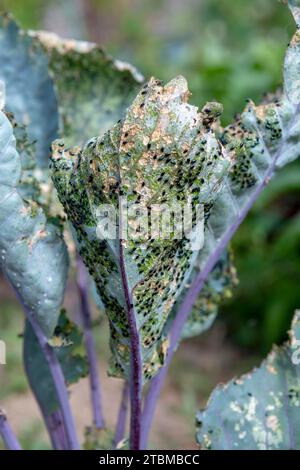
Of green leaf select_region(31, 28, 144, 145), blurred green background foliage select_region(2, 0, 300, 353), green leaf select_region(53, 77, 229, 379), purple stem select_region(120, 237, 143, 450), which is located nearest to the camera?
green leaf select_region(53, 77, 229, 379)

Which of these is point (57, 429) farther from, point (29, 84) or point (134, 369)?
point (29, 84)

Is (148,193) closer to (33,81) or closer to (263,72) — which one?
(33,81)

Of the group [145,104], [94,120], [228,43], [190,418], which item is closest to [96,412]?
[94,120]

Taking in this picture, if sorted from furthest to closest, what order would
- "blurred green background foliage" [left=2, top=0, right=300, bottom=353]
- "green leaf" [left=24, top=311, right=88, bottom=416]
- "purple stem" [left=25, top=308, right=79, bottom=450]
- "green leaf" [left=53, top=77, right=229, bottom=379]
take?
"blurred green background foliage" [left=2, top=0, right=300, bottom=353] → "green leaf" [left=24, top=311, right=88, bottom=416] → "purple stem" [left=25, top=308, right=79, bottom=450] → "green leaf" [left=53, top=77, right=229, bottom=379]

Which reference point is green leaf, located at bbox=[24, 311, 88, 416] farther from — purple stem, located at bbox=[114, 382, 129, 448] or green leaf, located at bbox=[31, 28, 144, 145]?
green leaf, located at bbox=[31, 28, 144, 145]

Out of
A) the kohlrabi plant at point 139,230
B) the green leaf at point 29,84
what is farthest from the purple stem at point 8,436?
the green leaf at point 29,84

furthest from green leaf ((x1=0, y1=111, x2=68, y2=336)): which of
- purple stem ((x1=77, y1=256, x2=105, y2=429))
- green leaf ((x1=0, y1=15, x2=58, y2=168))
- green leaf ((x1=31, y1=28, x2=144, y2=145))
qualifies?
green leaf ((x1=31, y1=28, x2=144, y2=145))
